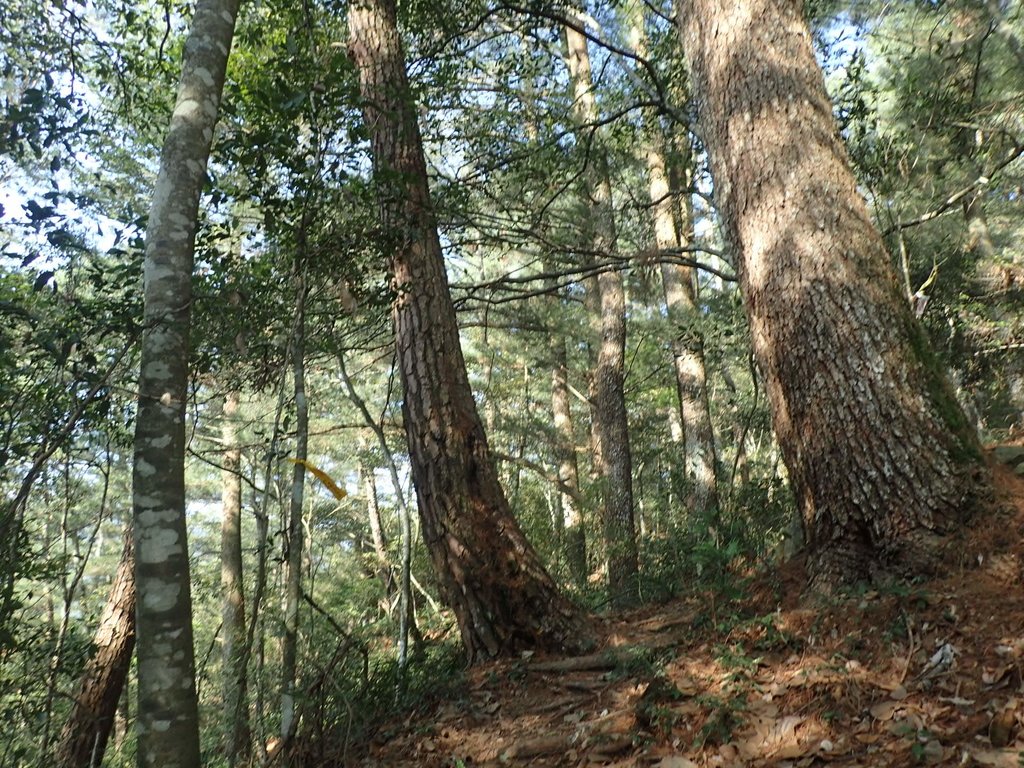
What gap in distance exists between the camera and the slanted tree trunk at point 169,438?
3.05m

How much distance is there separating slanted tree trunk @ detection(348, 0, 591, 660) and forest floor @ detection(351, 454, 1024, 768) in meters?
0.40

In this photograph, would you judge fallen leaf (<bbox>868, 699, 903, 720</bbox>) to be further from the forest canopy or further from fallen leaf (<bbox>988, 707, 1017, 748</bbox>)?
the forest canopy

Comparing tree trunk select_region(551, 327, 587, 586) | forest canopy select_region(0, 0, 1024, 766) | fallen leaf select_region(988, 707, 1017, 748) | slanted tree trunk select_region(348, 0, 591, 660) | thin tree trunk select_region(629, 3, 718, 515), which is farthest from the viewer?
tree trunk select_region(551, 327, 587, 586)

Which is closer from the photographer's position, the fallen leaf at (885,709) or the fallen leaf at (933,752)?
the fallen leaf at (933,752)

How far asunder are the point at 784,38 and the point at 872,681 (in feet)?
13.7

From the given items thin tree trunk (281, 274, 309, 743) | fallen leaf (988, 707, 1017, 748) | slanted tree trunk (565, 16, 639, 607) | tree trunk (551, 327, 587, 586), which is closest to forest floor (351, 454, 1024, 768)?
fallen leaf (988, 707, 1017, 748)

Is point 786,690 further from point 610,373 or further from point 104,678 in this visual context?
point 610,373

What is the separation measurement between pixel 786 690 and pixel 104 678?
22.3 ft

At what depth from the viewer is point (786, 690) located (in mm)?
3414

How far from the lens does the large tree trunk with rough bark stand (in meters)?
3.88

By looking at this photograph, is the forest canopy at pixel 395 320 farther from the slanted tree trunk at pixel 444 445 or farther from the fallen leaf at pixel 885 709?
the fallen leaf at pixel 885 709

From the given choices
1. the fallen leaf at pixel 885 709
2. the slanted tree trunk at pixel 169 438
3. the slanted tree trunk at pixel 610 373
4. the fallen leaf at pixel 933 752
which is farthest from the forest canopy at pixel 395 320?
the fallen leaf at pixel 933 752

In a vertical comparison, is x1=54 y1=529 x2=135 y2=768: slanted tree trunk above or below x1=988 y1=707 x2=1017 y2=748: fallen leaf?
above

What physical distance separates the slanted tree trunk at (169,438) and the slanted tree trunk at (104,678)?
14.0ft
